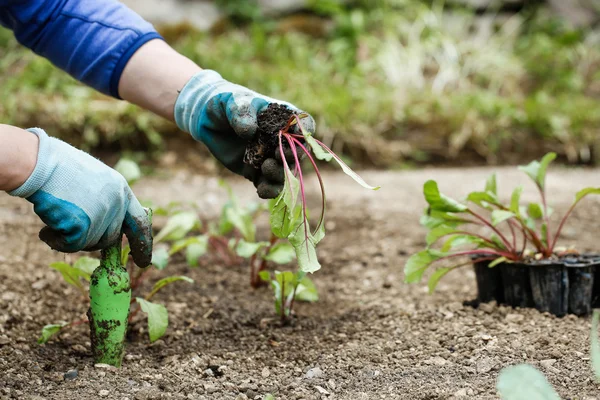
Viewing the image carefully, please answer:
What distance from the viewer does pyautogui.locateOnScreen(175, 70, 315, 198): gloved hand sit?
4.37 feet

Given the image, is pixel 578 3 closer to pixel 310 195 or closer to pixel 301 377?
pixel 310 195

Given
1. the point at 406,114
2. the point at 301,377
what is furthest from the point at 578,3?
the point at 301,377

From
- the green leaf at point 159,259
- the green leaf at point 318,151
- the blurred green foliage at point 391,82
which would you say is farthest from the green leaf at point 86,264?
the blurred green foliage at point 391,82

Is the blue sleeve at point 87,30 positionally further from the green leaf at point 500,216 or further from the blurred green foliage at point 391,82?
the blurred green foliage at point 391,82

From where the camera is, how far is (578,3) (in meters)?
5.40

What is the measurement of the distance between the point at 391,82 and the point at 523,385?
12.4 feet

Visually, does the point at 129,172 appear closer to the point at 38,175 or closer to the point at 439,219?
the point at 38,175

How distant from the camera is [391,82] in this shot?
177 inches

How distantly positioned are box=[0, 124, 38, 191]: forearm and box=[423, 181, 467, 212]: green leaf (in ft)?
2.87

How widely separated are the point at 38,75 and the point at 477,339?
10.8ft

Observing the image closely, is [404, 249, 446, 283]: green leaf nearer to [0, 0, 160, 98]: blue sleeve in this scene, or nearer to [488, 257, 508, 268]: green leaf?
[488, 257, 508, 268]: green leaf

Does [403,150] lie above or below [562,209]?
above

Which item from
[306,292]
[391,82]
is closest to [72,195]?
[306,292]

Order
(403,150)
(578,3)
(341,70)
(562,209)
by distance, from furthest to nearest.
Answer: (578,3) < (341,70) < (403,150) < (562,209)
